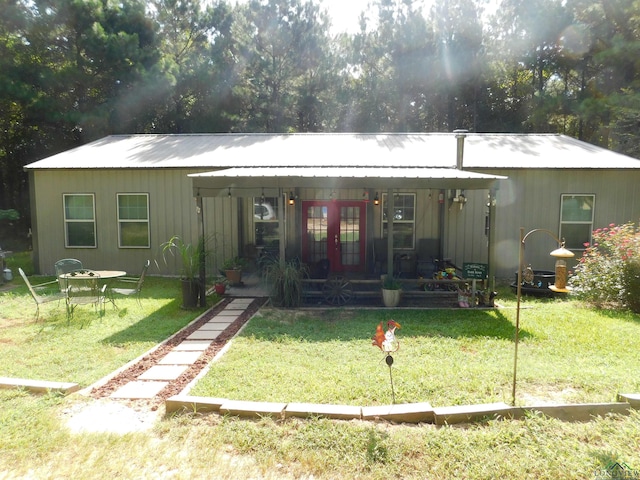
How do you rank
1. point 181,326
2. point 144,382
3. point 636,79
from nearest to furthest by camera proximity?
point 144,382
point 181,326
point 636,79

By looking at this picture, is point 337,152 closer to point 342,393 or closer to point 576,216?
point 576,216

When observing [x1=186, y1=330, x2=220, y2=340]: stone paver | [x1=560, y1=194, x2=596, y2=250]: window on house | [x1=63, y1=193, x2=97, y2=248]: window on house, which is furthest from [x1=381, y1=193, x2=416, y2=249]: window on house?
[x1=63, y1=193, x2=97, y2=248]: window on house

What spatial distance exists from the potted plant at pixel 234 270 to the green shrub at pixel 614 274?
6836 millimetres

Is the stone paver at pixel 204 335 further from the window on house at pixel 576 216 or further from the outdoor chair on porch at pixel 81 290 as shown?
the window on house at pixel 576 216

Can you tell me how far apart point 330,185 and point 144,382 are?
4491mm

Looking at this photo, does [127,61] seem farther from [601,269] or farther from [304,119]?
[601,269]

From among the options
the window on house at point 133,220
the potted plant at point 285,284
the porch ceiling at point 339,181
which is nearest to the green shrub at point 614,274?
the porch ceiling at point 339,181

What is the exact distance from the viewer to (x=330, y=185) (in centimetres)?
777

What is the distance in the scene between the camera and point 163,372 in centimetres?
495

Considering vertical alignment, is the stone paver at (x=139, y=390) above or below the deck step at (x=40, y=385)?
below

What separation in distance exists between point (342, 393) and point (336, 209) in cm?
747

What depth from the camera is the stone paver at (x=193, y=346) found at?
18.9 feet

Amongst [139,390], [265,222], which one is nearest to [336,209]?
[265,222]

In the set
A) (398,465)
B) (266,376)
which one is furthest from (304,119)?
(398,465)
